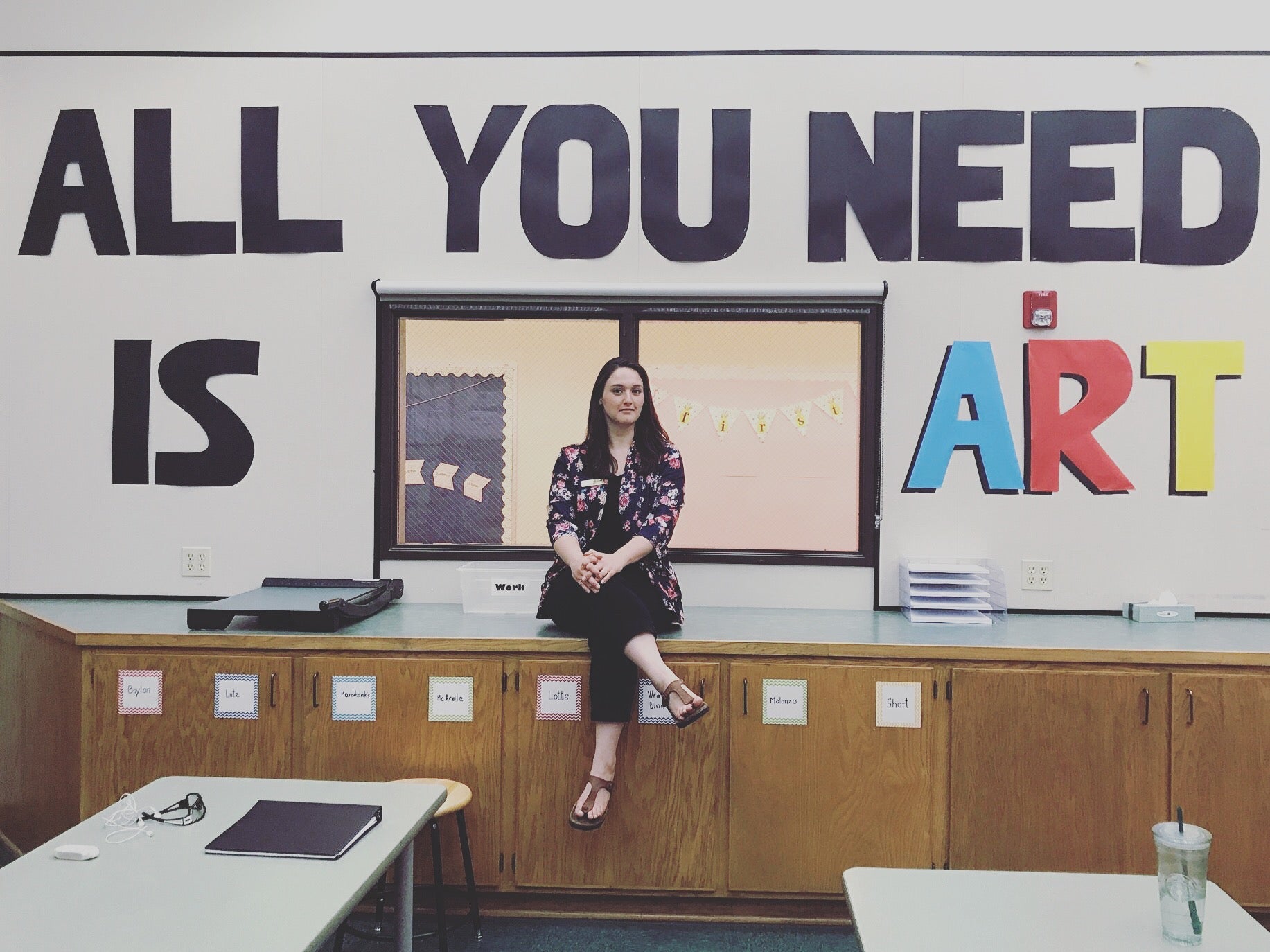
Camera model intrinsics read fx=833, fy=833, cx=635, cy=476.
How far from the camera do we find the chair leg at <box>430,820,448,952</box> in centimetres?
234

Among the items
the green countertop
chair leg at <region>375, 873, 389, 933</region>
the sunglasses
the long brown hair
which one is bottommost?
chair leg at <region>375, 873, 389, 933</region>

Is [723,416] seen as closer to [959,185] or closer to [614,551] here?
[614,551]

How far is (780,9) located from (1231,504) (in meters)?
2.52

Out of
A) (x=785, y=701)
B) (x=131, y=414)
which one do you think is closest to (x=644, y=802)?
(x=785, y=701)

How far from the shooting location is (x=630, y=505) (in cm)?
279

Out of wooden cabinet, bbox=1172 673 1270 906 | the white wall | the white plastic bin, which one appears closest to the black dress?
the white plastic bin

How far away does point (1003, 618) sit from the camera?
9.85 ft

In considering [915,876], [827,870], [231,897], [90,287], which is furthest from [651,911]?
[90,287]

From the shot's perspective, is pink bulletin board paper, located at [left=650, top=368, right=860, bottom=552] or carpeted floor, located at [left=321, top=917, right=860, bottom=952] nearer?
carpeted floor, located at [left=321, top=917, right=860, bottom=952]

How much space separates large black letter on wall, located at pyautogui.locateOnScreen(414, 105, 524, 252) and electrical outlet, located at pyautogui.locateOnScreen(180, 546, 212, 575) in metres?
1.58

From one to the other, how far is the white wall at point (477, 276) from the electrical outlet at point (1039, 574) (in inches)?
1.5

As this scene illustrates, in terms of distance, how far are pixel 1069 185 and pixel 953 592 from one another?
1.61 m

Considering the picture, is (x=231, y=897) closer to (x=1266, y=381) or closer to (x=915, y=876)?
(x=915, y=876)

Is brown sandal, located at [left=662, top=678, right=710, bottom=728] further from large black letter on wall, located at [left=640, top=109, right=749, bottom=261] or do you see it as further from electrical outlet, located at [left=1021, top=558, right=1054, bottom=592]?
large black letter on wall, located at [left=640, top=109, right=749, bottom=261]
